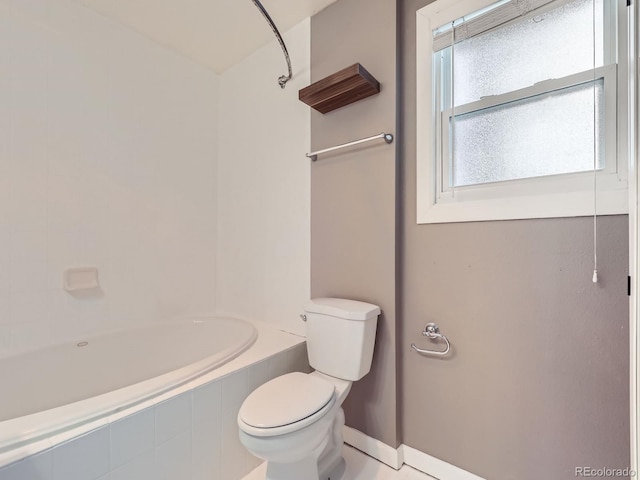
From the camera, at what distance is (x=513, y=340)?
1183 millimetres

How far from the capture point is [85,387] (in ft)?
5.28

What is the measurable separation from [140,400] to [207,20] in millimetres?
2043

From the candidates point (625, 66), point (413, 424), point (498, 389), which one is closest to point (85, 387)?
point (413, 424)

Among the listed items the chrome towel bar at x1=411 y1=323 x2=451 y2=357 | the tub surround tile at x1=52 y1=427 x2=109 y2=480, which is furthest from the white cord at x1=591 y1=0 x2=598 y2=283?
the tub surround tile at x1=52 y1=427 x2=109 y2=480

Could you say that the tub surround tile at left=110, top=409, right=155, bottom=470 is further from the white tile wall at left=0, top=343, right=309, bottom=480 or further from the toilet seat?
the toilet seat

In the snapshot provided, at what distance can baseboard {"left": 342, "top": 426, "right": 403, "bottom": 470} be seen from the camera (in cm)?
142

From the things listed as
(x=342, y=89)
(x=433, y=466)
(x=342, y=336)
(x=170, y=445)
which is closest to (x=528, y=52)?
(x=342, y=89)

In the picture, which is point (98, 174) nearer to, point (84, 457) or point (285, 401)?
point (84, 457)

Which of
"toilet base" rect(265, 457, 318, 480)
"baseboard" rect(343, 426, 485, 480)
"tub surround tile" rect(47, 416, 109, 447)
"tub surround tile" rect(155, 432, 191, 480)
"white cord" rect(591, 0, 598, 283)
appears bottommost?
"baseboard" rect(343, 426, 485, 480)

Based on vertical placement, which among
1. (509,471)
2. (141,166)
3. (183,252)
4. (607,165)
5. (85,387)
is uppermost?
(141,166)

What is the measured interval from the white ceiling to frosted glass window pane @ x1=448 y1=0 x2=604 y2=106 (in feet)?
2.85

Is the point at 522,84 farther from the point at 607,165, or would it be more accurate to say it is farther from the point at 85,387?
the point at 85,387

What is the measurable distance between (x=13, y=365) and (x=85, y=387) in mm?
331

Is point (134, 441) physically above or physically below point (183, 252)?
below
